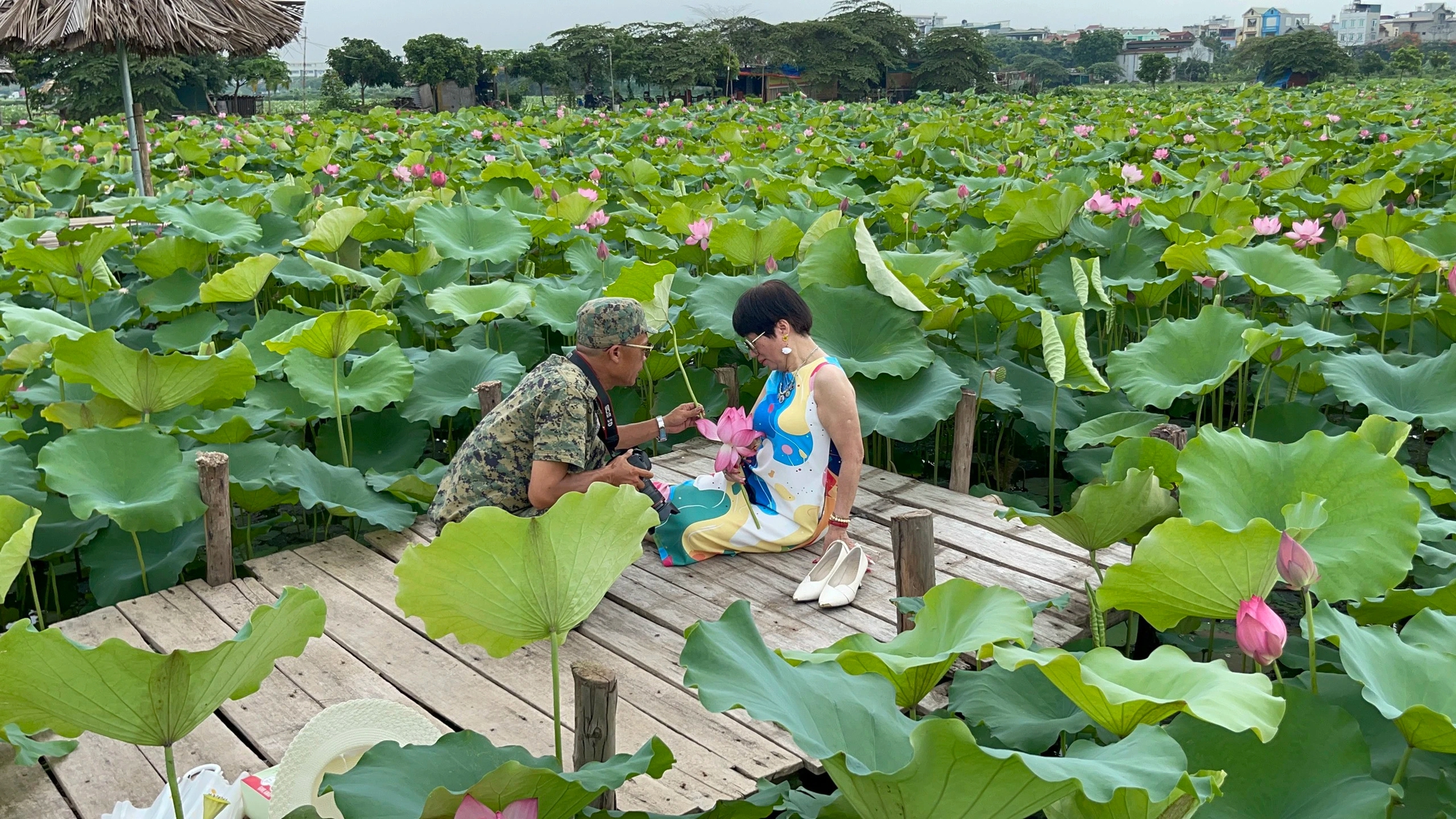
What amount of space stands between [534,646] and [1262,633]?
4.86 ft

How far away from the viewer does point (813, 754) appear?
1196 millimetres

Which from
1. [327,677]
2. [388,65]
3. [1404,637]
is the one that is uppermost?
[388,65]

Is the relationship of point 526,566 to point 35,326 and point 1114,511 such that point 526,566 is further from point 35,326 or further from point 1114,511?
point 35,326

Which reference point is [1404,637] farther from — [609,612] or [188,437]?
[188,437]

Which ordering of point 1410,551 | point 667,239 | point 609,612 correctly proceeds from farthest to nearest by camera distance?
point 667,239, point 609,612, point 1410,551

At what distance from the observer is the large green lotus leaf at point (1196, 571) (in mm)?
1571

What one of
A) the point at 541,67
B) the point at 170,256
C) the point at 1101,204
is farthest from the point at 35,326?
the point at 541,67

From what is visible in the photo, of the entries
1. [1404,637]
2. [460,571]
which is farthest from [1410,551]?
[460,571]

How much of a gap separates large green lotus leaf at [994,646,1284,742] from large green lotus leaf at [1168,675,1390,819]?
20 centimetres

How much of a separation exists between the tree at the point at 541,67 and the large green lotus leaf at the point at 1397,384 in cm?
2334

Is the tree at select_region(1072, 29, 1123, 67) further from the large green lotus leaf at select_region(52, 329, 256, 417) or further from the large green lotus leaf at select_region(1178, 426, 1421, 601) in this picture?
the large green lotus leaf at select_region(1178, 426, 1421, 601)

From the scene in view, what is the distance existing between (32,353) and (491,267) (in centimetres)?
226

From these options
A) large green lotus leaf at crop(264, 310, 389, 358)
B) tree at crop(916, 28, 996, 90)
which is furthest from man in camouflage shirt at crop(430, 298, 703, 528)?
tree at crop(916, 28, 996, 90)

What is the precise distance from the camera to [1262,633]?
141cm
